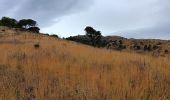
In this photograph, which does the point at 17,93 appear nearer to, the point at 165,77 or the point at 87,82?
the point at 87,82

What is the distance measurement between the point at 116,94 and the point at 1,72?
3612mm

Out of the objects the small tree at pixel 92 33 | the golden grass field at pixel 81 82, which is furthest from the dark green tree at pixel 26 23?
the golden grass field at pixel 81 82

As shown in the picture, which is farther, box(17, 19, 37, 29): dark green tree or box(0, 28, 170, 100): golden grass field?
box(17, 19, 37, 29): dark green tree

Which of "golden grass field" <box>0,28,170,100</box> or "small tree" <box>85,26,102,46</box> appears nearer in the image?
"golden grass field" <box>0,28,170,100</box>

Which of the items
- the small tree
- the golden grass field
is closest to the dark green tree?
the small tree

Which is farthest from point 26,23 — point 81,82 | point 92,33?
point 81,82

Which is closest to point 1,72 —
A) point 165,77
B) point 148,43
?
point 165,77

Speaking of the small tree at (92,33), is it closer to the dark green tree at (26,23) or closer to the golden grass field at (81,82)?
the dark green tree at (26,23)

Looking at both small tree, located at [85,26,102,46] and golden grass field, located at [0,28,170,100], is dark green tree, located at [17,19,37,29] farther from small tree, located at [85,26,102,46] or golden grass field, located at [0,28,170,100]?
golden grass field, located at [0,28,170,100]

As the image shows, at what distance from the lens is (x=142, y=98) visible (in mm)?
6414

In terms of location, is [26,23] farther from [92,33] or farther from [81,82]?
[81,82]

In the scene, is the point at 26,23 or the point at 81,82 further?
the point at 26,23

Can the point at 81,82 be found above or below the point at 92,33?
below

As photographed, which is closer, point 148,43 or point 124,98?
point 124,98
